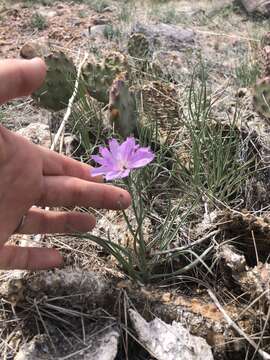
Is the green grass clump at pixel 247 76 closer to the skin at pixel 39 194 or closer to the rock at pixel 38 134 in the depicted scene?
the rock at pixel 38 134

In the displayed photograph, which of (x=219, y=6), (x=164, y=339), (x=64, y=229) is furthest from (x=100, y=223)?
(x=219, y=6)

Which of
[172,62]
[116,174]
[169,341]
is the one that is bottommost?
[172,62]

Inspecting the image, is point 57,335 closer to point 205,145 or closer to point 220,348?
point 220,348

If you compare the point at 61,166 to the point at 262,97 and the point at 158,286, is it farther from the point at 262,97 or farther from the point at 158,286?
the point at 262,97

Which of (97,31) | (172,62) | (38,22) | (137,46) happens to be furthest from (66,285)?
(38,22)

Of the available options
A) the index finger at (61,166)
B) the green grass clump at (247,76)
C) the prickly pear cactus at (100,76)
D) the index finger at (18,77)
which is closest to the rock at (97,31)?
the green grass clump at (247,76)

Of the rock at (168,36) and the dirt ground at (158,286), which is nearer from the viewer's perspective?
the dirt ground at (158,286)

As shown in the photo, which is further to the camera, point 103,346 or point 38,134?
point 38,134
